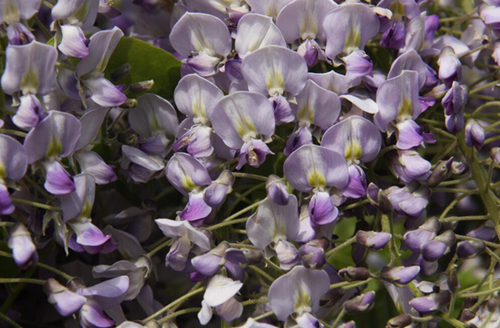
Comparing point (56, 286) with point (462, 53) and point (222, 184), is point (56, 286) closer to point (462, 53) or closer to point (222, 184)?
point (222, 184)

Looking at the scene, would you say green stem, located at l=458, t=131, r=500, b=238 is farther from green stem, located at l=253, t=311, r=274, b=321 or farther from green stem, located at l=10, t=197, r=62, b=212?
green stem, located at l=10, t=197, r=62, b=212

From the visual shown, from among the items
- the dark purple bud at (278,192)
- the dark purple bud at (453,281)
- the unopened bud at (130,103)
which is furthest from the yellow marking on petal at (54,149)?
the dark purple bud at (453,281)

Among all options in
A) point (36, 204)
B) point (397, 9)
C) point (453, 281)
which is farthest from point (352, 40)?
point (36, 204)

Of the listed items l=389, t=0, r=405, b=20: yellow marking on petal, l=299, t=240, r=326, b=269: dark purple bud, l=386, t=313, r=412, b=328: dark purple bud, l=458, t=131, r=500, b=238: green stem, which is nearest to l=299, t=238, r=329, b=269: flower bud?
l=299, t=240, r=326, b=269: dark purple bud

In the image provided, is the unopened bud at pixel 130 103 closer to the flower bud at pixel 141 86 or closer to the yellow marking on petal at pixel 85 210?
the flower bud at pixel 141 86

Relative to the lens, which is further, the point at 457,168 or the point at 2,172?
the point at 457,168

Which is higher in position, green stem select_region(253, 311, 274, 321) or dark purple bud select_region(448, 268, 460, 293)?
dark purple bud select_region(448, 268, 460, 293)

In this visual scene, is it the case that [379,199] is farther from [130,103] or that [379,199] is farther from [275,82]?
[130,103]
